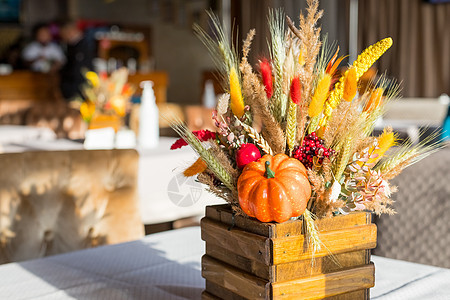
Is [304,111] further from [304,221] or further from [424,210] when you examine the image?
[424,210]

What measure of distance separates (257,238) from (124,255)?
0.47 meters

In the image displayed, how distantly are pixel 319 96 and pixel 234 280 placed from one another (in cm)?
24

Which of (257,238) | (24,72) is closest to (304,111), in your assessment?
(257,238)

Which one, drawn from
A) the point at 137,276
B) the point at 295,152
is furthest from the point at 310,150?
the point at 137,276

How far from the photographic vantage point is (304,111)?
0.62 metres

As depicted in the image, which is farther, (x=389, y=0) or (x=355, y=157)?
(x=389, y=0)

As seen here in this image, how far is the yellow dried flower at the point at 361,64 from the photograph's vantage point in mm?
610

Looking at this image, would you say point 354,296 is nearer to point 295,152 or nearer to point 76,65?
point 295,152

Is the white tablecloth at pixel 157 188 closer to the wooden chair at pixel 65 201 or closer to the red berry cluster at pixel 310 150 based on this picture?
the wooden chair at pixel 65 201

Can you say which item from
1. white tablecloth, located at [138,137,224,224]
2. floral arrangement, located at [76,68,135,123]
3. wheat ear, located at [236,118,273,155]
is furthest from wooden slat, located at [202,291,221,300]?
floral arrangement, located at [76,68,135,123]

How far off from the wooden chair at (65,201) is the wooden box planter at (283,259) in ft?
2.46

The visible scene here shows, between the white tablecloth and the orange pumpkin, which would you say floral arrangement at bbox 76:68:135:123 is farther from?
the orange pumpkin

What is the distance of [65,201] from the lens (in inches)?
54.1

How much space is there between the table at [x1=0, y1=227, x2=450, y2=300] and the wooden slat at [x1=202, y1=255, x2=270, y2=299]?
0.11 metres
